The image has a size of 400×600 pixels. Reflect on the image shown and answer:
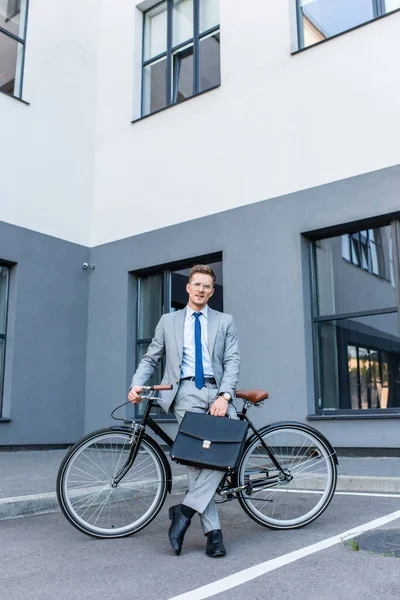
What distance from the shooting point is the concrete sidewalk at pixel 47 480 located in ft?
15.0

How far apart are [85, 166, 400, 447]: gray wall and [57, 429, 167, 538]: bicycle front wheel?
3740 mm

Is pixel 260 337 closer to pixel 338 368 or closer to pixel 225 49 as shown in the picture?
pixel 338 368

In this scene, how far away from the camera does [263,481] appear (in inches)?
153

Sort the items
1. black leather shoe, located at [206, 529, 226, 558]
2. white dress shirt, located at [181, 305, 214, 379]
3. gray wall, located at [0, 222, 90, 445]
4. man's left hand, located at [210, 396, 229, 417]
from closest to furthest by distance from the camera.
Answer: black leather shoe, located at [206, 529, 226, 558]
man's left hand, located at [210, 396, 229, 417]
white dress shirt, located at [181, 305, 214, 379]
gray wall, located at [0, 222, 90, 445]

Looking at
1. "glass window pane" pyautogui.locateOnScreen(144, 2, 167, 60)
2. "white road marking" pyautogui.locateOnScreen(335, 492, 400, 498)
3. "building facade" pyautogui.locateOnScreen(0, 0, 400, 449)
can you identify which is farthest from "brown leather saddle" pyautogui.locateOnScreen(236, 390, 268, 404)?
"glass window pane" pyautogui.locateOnScreen(144, 2, 167, 60)

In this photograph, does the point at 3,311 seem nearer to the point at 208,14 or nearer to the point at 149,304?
the point at 149,304

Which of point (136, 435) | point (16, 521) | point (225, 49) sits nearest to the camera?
point (136, 435)

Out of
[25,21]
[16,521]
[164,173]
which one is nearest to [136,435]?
[16,521]

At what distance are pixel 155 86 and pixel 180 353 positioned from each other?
7.74 meters

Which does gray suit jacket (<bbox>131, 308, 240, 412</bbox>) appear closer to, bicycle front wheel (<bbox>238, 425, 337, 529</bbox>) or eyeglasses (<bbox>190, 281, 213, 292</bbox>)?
eyeglasses (<bbox>190, 281, 213, 292</bbox>)

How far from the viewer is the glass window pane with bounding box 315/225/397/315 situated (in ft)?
23.9

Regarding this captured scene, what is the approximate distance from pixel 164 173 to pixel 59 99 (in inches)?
95.0

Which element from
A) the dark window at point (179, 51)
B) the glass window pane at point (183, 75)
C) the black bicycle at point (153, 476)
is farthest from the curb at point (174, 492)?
the glass window pane at point (183, 75)

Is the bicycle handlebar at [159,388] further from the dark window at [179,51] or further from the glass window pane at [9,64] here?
the glass window pane at [9,64]
